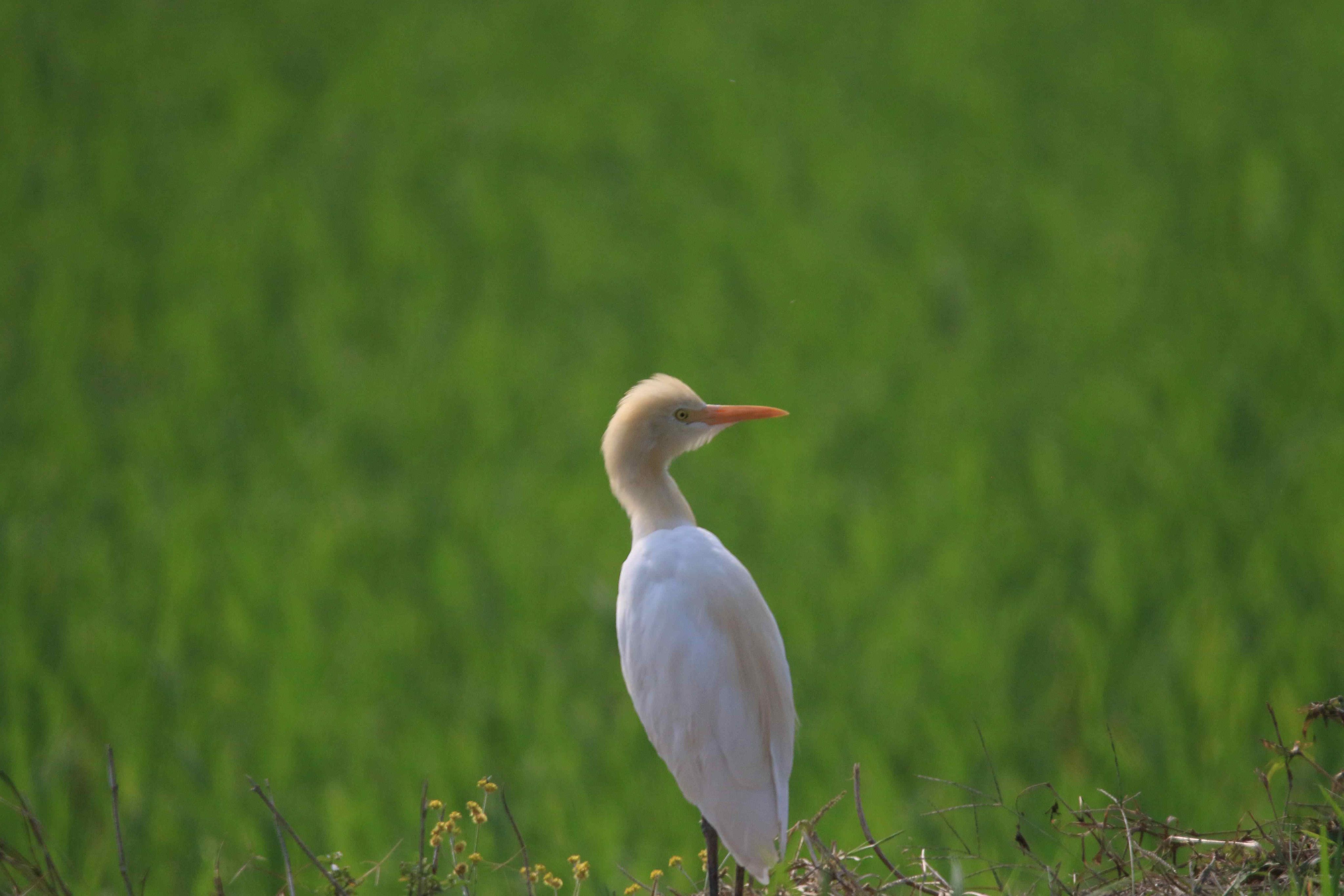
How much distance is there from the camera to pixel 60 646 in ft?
14.0

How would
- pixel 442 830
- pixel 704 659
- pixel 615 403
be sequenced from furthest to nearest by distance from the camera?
pixel 615 403 → pixel 704 659 → pixel 442 830

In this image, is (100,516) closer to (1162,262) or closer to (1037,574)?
(1037,574)

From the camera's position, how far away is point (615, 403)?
5812mm

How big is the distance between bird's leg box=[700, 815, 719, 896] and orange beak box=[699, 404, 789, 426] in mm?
611

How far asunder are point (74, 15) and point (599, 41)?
4.04 meters

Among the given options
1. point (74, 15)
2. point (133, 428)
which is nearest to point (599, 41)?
point (74, 15)

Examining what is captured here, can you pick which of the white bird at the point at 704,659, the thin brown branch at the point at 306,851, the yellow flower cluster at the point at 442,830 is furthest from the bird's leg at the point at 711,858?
the thin brown branch at the point at 306,851

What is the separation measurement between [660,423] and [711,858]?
0.67 metres

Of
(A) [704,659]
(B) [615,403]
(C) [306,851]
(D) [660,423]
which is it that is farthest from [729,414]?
(B) [615,403]

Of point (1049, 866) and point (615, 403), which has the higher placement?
point (615, 403)

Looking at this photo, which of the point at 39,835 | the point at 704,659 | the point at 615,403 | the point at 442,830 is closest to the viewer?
the point at 39,835

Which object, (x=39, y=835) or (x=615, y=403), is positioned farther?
(x=615, y=403)

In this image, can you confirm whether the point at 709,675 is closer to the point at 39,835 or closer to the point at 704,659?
the point at 704,659

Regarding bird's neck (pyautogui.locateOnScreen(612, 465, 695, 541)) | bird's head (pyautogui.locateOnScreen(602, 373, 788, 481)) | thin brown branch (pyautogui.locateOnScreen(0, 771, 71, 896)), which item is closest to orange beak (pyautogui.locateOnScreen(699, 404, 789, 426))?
bird's head (pyautogui.locateOnScreen(602, 373, 788, 481))
